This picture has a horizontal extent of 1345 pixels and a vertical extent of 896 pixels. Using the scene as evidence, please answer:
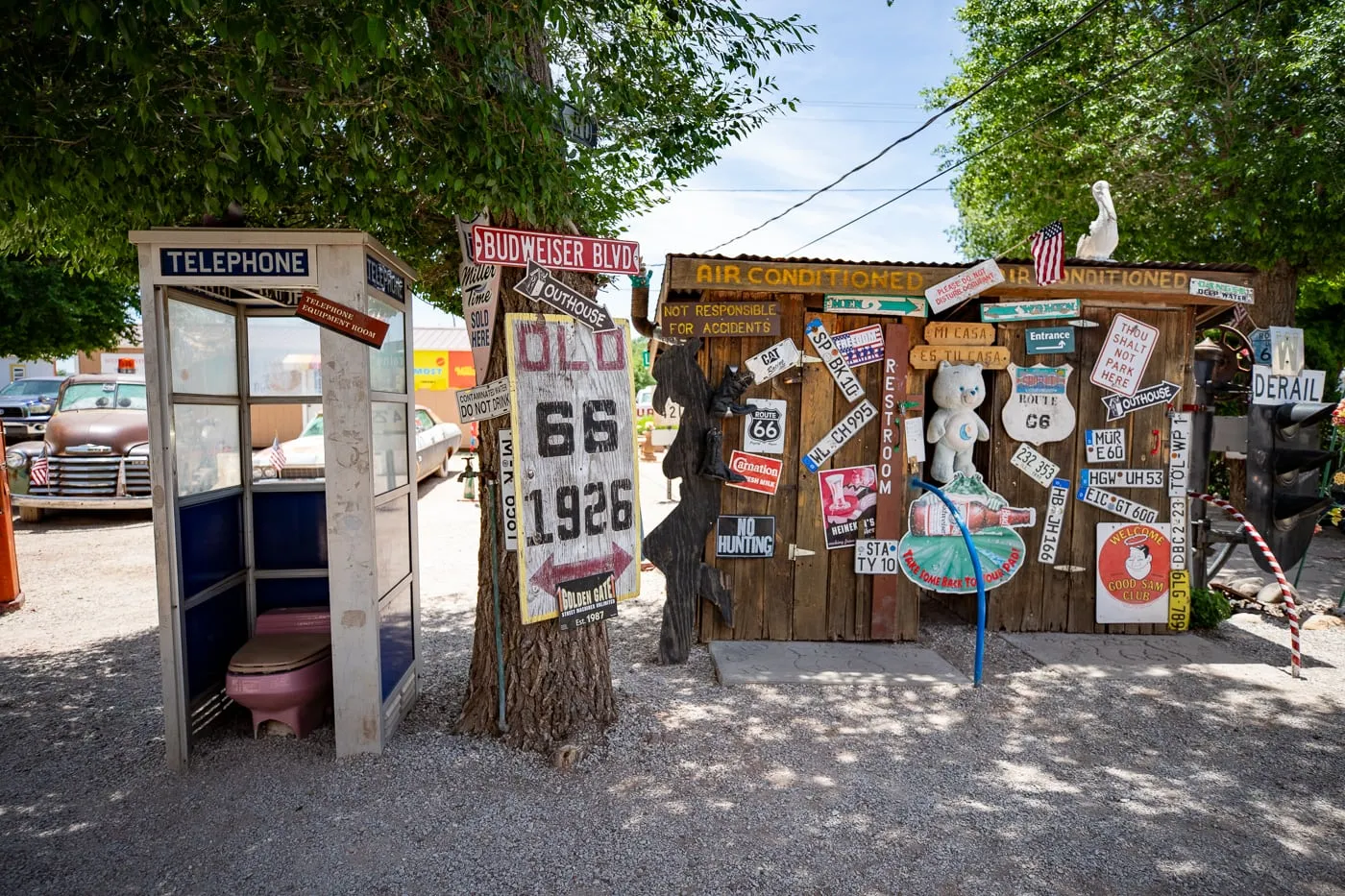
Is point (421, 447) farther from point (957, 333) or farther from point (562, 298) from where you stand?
point (562, 298)

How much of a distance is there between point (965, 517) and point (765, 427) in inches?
65.8

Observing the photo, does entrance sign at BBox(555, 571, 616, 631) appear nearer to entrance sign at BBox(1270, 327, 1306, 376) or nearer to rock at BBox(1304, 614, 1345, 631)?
entrance sign at BBox(1270, 327, 1306, 376)

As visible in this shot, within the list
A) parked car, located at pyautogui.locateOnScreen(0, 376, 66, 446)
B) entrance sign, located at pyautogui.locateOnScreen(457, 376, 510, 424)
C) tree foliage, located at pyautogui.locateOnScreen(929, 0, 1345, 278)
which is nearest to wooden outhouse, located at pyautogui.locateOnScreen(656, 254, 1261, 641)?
entrance sign, located at pyautogui.locateOnScreen(457, 376, 510, 424)

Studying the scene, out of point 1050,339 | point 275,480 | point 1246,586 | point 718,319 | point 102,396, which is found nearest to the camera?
point 275,480

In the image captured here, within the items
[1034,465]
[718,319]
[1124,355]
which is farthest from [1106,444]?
[718,319]

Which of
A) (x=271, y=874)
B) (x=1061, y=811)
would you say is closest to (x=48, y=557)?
(x=271, y=874)

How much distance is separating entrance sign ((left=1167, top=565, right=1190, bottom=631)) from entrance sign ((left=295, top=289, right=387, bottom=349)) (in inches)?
233

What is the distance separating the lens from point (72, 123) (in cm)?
361

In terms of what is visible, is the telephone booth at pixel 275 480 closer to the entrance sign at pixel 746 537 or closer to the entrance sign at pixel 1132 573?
the entrance sign at pixel 746 537

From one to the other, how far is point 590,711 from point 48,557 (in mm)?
7813

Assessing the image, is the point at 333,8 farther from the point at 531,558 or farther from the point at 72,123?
the point at 531,558

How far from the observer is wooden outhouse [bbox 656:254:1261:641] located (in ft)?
17.9

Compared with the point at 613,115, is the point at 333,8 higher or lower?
lower

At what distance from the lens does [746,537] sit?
18.4 feet
